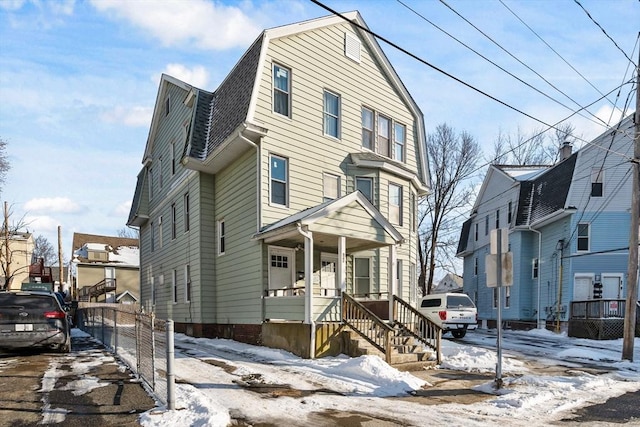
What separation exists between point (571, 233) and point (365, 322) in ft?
54.9

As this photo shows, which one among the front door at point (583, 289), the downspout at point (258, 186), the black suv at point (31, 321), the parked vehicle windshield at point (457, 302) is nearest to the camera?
the black suv at point (31, 321)

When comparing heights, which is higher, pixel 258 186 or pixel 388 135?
pixel 388 135

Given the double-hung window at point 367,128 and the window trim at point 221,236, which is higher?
the double-hung window at point 367,128

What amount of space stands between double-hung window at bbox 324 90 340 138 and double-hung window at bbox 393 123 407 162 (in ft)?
10.3

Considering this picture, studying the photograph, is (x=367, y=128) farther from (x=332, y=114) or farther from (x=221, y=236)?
(x=221, y=236)

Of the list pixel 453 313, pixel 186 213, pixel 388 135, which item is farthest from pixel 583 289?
pixel 186 213

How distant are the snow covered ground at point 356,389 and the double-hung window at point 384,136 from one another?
8533 millimetres

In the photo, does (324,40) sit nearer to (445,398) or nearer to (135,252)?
(445,398)

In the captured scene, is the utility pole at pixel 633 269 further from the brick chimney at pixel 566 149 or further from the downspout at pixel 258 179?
the brick chimney at pixel 566 149

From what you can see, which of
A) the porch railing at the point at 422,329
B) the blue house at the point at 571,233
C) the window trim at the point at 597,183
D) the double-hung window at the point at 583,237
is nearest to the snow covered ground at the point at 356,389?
the porch railing at the point at 422,329

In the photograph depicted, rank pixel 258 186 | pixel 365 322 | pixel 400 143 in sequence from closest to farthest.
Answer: pixel 365 322 < pixel 258 186 < pixel 400 143

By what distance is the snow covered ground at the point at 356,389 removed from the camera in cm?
602

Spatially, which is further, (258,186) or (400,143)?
(400,143)

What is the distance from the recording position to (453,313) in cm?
1845
